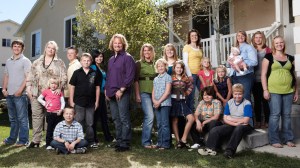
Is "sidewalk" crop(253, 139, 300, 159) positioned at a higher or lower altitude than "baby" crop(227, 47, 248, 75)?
lower

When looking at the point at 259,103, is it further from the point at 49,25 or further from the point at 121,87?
the point at 49,25

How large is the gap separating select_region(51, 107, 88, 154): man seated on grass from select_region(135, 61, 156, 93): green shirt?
4.17 feet

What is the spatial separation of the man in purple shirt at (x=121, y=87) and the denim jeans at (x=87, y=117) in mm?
464

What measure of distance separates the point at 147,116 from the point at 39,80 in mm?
2061

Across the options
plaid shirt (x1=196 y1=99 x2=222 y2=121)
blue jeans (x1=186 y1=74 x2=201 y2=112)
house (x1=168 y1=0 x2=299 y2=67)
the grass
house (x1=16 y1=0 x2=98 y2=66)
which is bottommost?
the grass

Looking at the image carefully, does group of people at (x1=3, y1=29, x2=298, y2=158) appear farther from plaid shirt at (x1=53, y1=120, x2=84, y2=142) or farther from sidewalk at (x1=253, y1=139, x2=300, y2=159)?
sidewalk at (x1=253, y1=139, x2=300, y2=159)

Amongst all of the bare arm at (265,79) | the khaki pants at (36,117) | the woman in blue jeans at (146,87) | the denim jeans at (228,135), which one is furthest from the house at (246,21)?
the khaki pants at (36,117)

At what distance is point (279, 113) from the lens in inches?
220

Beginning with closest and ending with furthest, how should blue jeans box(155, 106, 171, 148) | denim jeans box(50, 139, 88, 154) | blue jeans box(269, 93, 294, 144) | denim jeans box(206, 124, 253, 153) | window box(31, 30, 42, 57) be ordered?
1. denim jeans box(206, 124, 253, 153)
2. denim jeans box(50, 139, 88, 154)
3. blue jeans box(269, 93, 294, 144)
4. blue jeans box(155, 106, 171, 148)
5. window box(31, 30, 42, 57)

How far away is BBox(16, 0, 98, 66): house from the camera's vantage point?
17297mm

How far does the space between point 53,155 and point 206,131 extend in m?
2.64

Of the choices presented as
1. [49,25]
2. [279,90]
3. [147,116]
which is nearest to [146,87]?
[147,116]

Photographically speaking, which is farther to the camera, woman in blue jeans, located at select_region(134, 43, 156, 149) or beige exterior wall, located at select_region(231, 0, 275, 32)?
beige exterior wall, located at select_region(231, 0, 275, 32)

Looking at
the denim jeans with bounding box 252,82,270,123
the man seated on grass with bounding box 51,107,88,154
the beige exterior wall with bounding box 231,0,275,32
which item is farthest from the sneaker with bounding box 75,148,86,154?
the beige exterior wall with bounding box 231,0,275,32
